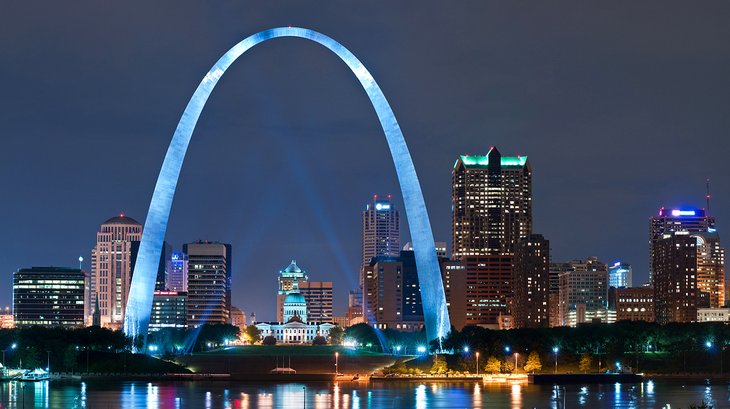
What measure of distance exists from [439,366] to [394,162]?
16.7m

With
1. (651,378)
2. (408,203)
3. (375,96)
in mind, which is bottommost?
(651,378)

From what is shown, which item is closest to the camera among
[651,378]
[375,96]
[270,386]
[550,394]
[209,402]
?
[209,402]

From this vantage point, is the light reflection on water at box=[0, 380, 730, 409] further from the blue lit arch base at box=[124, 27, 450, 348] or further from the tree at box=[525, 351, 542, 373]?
the tree at box=[525, 351, 542, 373]

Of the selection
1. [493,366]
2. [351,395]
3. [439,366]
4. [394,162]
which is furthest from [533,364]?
[351,395]

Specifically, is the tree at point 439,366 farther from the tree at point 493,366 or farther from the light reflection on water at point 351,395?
the light reflection on water at point 351,395

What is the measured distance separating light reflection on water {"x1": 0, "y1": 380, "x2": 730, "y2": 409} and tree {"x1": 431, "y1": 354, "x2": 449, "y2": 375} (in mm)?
5582

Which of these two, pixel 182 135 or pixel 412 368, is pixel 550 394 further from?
pixel 182 135

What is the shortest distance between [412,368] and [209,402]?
3275 cm

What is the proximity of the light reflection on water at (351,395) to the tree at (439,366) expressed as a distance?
5.58 metres

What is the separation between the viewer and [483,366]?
10575 cm

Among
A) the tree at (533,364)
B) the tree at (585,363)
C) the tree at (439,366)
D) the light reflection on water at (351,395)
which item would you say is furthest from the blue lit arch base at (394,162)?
the tree at (585,363)

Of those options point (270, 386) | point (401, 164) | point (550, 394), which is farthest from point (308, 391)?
point (401, 164)

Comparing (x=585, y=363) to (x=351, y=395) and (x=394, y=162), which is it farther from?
(x=351, y=395)

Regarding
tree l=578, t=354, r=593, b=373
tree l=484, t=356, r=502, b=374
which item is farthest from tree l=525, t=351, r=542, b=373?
tree l=578, t=354, r=593, b=373
